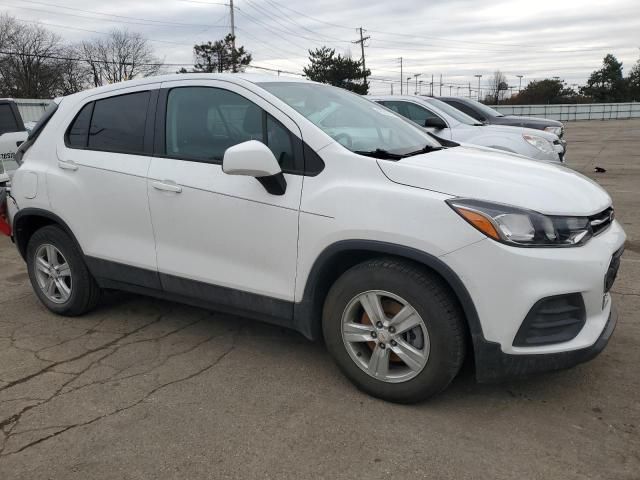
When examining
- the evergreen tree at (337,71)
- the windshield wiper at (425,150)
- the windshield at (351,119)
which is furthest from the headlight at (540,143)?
the evergreen tree at (337,71)

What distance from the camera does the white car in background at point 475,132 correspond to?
8.98 m

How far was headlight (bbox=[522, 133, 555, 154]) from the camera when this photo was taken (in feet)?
30.3

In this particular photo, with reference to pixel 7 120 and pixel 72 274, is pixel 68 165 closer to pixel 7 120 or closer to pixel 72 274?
pixel 72 274

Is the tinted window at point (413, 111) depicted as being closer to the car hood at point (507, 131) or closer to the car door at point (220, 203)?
the car hood at point (507, 131)

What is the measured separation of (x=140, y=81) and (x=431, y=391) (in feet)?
9.43

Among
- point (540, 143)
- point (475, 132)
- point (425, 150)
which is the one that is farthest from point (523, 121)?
point (425, 150)

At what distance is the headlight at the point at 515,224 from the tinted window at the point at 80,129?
2.81m

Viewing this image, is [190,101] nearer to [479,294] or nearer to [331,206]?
[331,206]

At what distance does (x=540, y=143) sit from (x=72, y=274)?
7.77 metres

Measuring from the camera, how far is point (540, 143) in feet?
30.8

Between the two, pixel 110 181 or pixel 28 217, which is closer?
pixel 110 181

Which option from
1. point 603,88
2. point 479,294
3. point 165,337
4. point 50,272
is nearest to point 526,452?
point 479,294

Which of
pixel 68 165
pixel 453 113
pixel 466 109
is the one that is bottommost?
pixel 68 165

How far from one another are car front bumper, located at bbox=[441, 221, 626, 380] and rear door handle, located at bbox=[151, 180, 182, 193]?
1.75m
